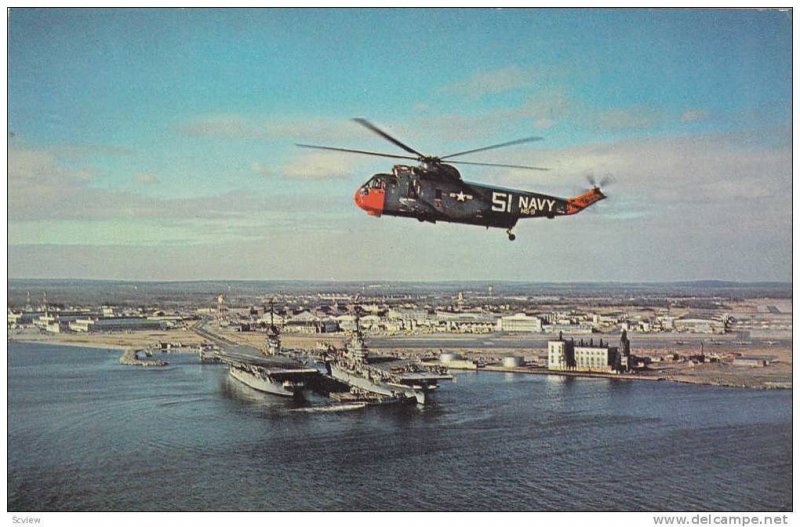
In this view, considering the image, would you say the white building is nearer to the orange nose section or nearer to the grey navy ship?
the grey navy ship

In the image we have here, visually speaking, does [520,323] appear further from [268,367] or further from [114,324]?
[114,324]

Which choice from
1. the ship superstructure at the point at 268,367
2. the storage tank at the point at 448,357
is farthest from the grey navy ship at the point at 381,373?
the ship superstructure at the point at 268,367

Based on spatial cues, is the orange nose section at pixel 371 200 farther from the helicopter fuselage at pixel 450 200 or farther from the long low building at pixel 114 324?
the long low building at pixel 114 324

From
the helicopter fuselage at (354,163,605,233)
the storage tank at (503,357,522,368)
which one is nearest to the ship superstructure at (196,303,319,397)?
the helicopter fuselage at (354,163,605,233)

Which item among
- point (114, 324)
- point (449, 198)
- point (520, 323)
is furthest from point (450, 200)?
point (114, 324)

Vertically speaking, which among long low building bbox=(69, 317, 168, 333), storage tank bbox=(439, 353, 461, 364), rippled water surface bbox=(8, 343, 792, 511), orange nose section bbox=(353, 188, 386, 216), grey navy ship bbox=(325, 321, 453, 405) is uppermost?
orange nose section bbox=(353, 188, 386, 216)
